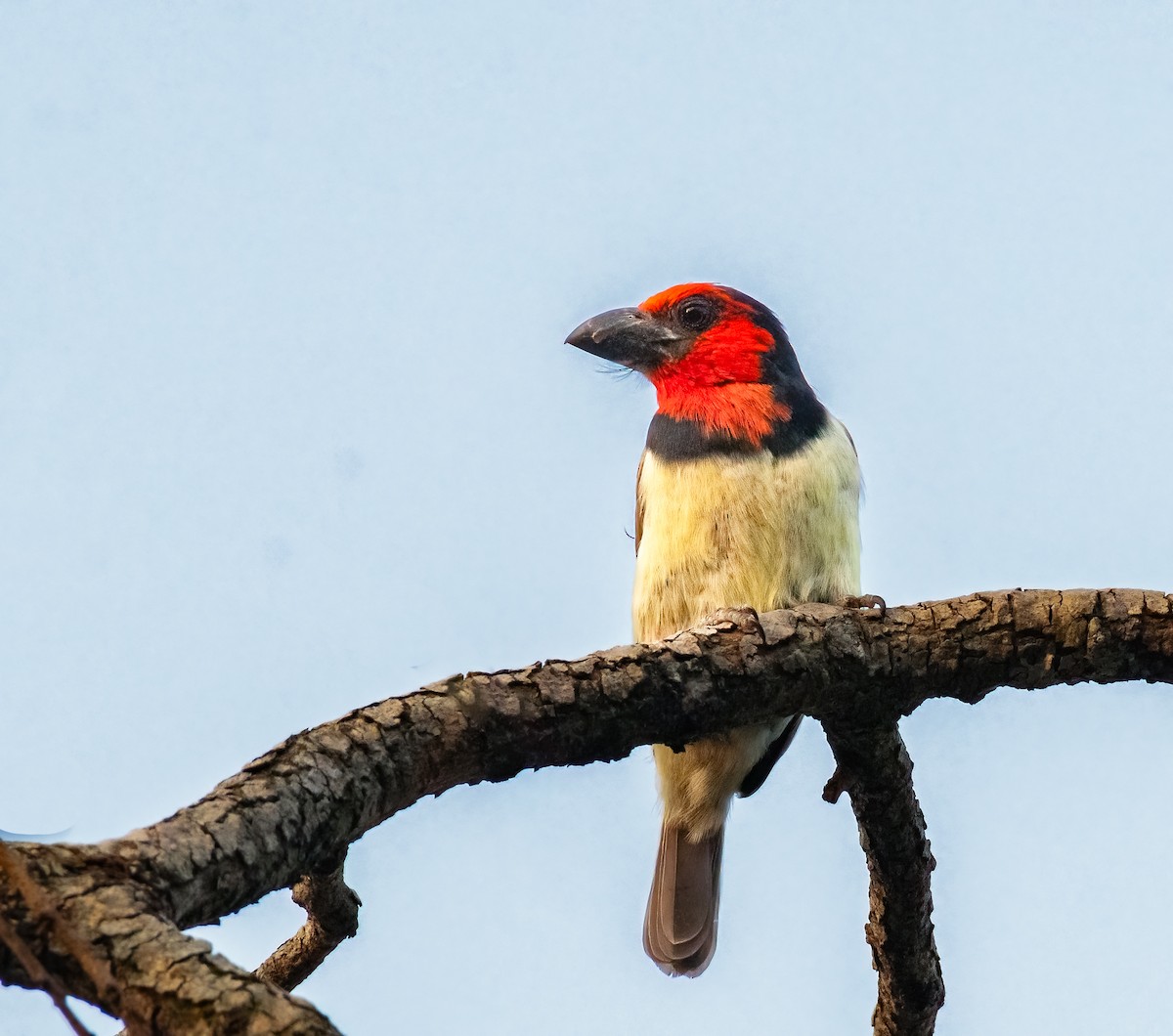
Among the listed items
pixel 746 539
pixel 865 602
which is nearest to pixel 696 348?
pixel 746 539

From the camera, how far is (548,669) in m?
2.95

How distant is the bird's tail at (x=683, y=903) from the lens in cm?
493

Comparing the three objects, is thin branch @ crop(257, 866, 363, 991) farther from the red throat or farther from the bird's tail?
the red throat

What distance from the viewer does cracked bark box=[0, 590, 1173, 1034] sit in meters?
1.78

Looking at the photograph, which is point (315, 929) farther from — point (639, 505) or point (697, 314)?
point (697, 314)

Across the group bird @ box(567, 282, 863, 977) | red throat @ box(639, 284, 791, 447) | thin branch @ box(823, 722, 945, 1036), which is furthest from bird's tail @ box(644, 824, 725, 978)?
red throat @ box(639, 284, 791, 447)

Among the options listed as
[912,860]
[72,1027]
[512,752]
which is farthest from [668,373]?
[72,1027]

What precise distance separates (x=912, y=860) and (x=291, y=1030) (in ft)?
8.22

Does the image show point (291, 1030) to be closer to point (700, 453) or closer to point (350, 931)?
point (350, 931)

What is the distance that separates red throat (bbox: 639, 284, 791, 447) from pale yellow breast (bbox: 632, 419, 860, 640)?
8.3 inches

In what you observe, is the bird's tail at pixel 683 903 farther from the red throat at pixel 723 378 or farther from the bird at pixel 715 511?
the red throat at pixel 723 378

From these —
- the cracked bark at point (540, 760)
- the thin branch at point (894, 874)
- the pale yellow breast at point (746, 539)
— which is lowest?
the thin branch at point (894, 874)

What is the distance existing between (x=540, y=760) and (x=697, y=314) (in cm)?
303

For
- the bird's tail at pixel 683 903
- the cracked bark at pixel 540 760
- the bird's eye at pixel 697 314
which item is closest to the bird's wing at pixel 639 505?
the bird's eye at pixel 697 314
